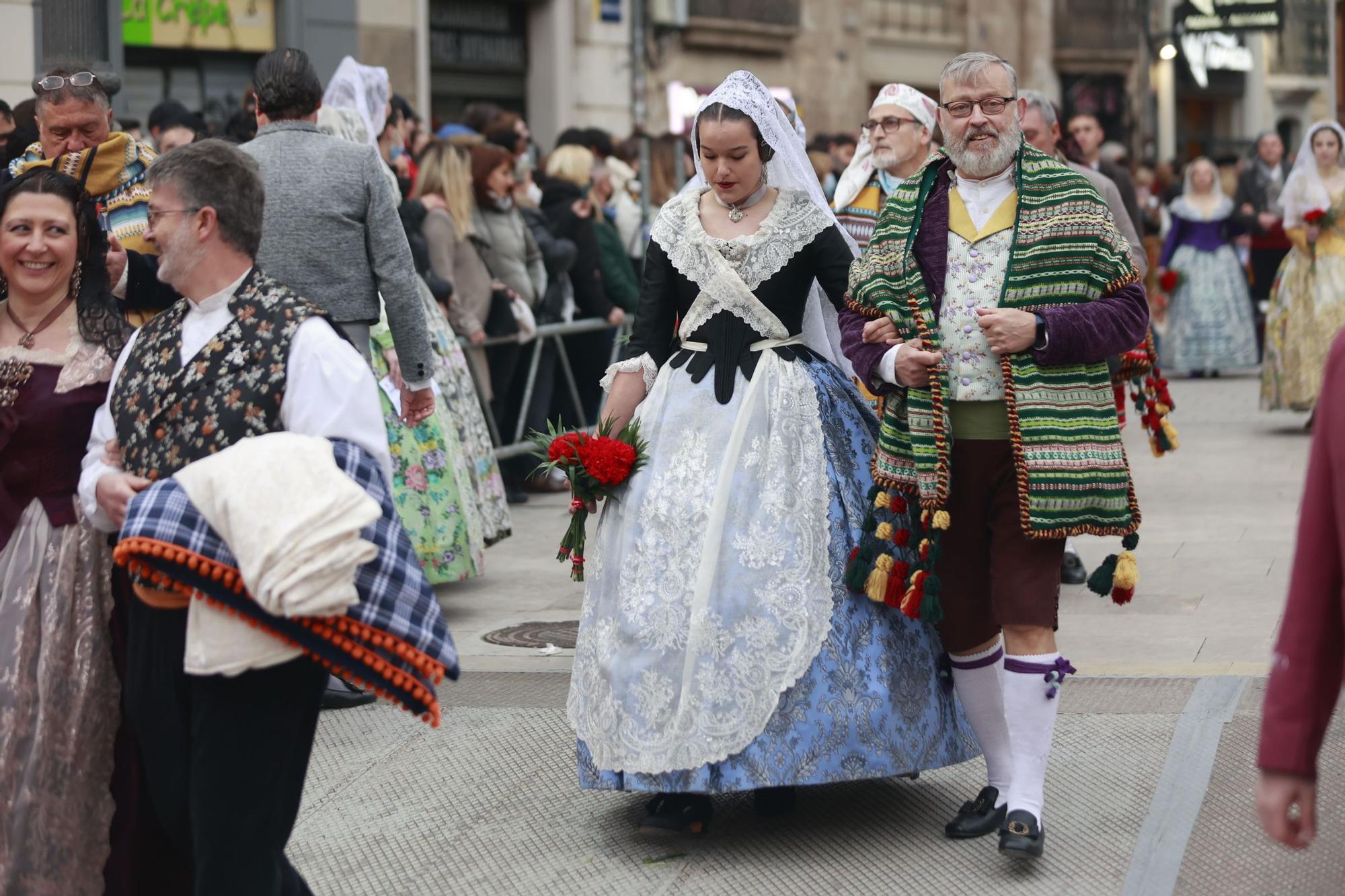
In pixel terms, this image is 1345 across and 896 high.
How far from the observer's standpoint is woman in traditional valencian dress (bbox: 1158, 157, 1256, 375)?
51.7ft

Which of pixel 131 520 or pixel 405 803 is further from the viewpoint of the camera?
pixel 405 803

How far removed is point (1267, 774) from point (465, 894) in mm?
2377

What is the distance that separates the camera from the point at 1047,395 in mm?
4395

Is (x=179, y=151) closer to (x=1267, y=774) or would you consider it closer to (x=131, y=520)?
(x=131, y=520)

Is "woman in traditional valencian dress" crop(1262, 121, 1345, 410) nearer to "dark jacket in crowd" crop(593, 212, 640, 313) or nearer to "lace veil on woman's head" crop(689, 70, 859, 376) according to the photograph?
"dark jacket in crowd" crop(593, 212, 640, 313)

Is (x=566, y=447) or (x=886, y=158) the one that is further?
(x=886, y=158)

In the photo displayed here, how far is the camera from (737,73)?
4.89 meters

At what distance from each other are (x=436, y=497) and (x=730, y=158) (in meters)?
2.93

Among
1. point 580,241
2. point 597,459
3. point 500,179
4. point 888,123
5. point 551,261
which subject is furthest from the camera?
point 580,241

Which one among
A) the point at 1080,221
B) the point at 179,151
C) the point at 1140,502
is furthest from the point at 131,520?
the point at 1140,502

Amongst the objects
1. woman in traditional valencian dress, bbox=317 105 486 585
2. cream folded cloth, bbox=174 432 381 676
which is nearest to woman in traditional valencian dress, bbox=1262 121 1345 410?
woman in traditional valencian dress, bbox=317 105 486 585

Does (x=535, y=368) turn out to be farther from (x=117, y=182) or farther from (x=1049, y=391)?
(x=1049, y=391)

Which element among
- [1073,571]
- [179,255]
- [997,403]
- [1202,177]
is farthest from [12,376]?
[1202,177]

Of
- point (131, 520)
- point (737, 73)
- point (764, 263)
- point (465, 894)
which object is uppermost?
point (737, 73)
